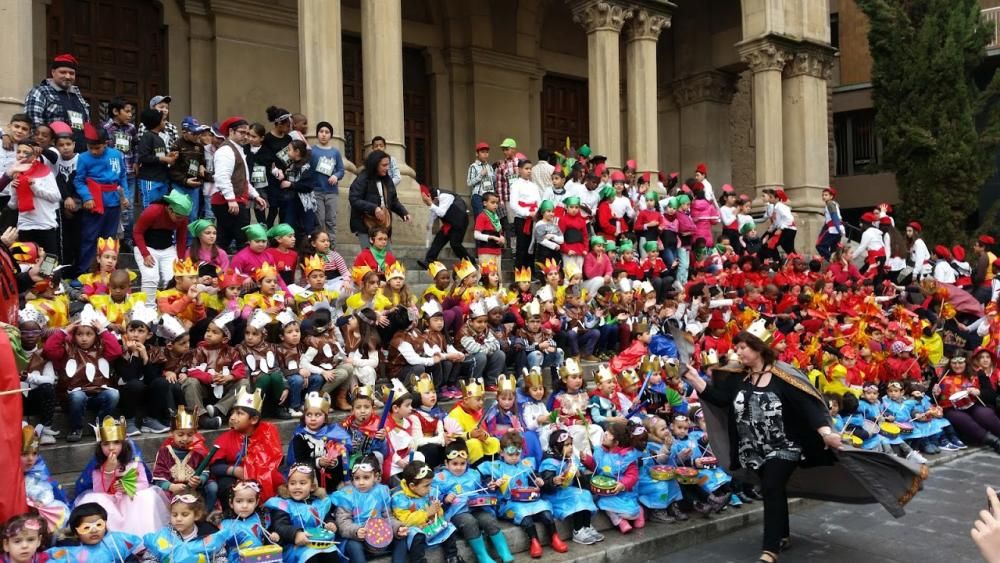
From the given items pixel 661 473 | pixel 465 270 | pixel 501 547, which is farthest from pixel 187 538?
pixel 465 270

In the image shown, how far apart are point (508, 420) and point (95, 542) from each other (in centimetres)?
317

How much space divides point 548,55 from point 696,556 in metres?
15.9

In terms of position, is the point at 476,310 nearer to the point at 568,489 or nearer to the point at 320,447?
the point at 568,489

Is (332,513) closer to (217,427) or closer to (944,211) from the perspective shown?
(217,427)

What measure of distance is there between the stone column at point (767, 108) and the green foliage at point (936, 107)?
6385 millimetres

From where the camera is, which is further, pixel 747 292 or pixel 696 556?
pixel 747 292

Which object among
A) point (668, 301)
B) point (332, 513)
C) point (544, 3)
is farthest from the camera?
point (544, 3)

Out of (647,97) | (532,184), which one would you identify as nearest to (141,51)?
(532,184)

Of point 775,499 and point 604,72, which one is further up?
point 604,72

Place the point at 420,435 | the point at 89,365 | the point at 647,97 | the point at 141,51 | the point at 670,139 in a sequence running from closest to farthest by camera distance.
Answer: the point at 89,365
the point at 420,435
the point at 141,51
the point at 647,97
the point at 670,139

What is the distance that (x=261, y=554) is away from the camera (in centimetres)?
495

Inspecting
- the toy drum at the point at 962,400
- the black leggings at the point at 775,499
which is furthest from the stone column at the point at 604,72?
the black leggings at the point at 775,499

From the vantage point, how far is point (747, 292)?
12.3 m

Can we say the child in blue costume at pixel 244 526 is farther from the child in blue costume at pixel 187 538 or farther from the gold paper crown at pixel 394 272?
the gold paper crown at pixel 394 272
